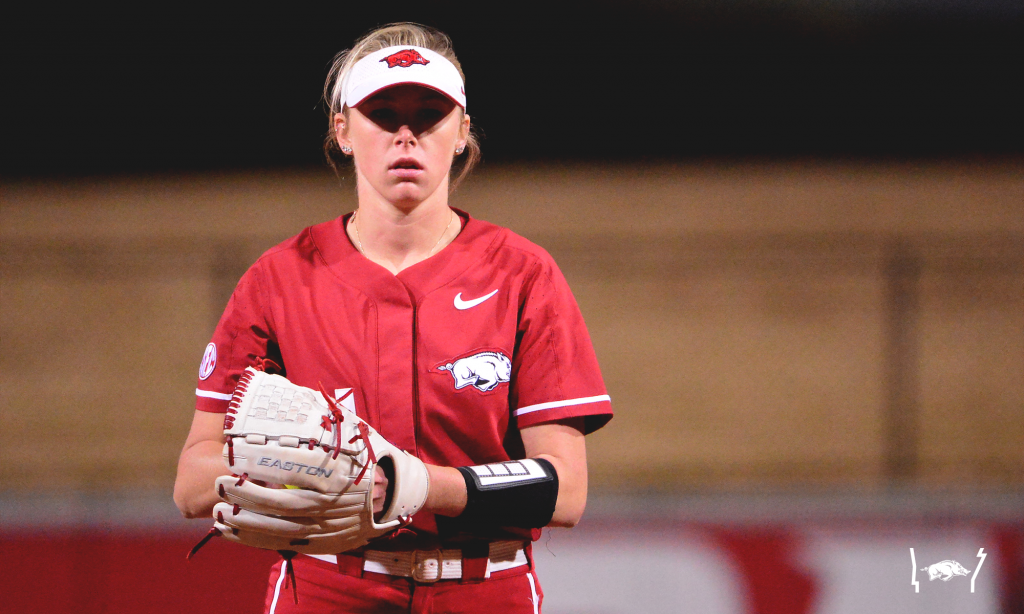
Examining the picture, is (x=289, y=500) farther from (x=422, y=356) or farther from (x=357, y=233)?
(x=357, y=233)

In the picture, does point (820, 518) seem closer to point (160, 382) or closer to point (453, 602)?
point (453, 602)

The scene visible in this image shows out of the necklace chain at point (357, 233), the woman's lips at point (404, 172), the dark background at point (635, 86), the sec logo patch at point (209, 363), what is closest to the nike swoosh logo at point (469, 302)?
the necklace chain at point (357, 233)

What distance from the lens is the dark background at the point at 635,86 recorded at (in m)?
5.38

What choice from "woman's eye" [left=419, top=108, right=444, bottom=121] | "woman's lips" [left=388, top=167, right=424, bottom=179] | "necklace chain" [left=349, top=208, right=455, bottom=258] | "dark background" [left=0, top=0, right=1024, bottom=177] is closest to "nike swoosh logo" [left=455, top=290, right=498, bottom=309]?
"necklace chain" [left=349, top=208, right=455, bottom=258]

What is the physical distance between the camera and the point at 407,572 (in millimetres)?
1401

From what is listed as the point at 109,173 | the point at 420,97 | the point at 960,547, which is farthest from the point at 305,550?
the point at 109,173

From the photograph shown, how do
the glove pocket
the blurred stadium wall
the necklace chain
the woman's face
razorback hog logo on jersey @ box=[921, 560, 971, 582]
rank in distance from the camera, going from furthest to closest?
the blurred stadium wall < razorback hog logo on jersey @ box=[921, 560, 971, 582] < the necklace chain < the woman's face < the glove pocket

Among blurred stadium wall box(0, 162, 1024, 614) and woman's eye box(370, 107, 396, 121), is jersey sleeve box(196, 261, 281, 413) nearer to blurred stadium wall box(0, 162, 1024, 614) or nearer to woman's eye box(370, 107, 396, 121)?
woman's eye box(370, 107, 396, 121)

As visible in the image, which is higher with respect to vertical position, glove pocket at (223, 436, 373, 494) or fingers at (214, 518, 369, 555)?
glove pocket at (223, 436, 373, 494)

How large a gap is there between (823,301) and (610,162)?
1.63 meters

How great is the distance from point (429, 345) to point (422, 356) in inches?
0.9

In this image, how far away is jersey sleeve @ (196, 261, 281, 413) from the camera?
1468mm

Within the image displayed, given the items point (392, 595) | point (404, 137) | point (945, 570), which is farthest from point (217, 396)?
point (945, 570)

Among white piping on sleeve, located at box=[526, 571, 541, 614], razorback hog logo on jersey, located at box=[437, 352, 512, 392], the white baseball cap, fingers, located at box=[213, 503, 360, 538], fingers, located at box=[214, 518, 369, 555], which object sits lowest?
white piping on sleeve, located at box=[526, 571, 541, 614]
